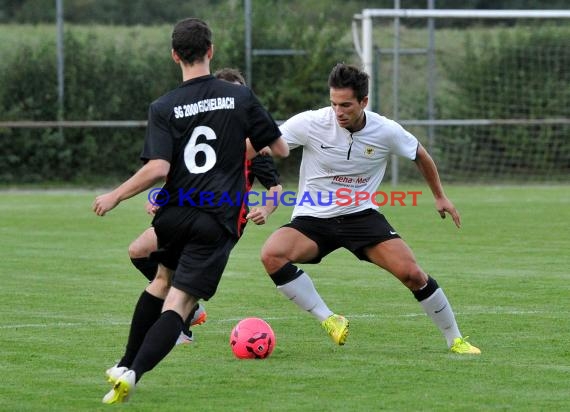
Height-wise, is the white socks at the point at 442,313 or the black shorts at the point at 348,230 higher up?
the black shorts at the point at 348,230

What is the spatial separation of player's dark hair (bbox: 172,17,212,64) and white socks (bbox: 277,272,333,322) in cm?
216

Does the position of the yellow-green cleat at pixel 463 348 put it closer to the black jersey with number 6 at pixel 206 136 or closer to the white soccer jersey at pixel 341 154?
the white soccer jersey at pixel 341 154

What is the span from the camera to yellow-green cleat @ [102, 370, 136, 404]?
5.59 meters

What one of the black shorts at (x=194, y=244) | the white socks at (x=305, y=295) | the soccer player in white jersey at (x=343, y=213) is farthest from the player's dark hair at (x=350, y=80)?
the black shorts at (x=194, y=244)

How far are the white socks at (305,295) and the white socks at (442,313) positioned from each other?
66cm

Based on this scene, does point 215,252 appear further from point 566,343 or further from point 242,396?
point 566,343

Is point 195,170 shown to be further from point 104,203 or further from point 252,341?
point 252,341

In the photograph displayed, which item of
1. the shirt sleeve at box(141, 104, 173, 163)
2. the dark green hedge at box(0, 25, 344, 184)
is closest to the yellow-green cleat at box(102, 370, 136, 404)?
the shirt sleeve at box(141, 104, 173, 163)

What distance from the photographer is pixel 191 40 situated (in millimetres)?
5719

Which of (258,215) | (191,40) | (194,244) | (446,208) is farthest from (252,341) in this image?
(191,40)

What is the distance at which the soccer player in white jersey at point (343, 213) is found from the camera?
735cm

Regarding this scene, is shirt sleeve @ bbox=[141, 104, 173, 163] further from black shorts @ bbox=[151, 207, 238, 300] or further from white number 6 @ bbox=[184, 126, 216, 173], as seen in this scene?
black shorts @ bbox=[151, 207, 238, 300]

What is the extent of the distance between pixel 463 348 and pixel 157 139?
2559 millimetres

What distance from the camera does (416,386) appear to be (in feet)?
20.2
